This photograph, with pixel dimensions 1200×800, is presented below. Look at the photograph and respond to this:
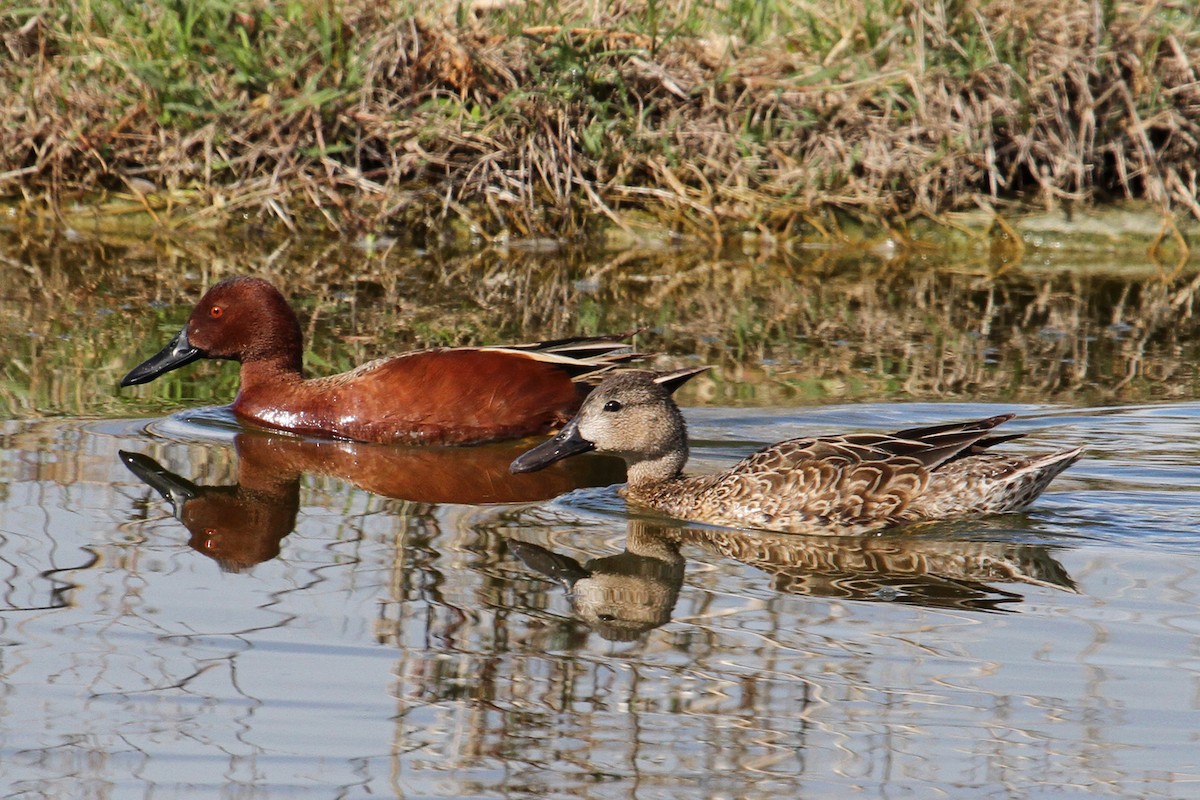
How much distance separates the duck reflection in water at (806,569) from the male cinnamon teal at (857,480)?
0.09 meters

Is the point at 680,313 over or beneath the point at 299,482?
over

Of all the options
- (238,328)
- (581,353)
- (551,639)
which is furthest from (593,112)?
(551,639)

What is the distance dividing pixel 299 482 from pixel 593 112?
17.6 feet

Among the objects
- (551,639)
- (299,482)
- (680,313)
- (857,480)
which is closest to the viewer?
(551,639)

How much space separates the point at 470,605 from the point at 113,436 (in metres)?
2.48

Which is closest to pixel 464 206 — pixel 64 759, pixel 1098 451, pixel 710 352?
pixel 710 352

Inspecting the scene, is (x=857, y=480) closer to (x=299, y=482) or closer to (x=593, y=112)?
(x=299, y=482)

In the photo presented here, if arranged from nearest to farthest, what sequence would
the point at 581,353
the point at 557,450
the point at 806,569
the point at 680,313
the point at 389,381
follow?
1. the point at 806,569
2. the point at 557,450
3. the point at 389,381
4. the point at 581,353
5. the point at 680,313

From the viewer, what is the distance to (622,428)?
5.70 metres

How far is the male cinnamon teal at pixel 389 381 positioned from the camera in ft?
21.0

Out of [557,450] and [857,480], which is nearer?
[857,480]

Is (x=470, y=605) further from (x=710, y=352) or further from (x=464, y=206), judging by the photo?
(x=464, y=206)

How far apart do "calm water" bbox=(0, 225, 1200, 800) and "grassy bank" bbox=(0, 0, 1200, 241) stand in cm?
470

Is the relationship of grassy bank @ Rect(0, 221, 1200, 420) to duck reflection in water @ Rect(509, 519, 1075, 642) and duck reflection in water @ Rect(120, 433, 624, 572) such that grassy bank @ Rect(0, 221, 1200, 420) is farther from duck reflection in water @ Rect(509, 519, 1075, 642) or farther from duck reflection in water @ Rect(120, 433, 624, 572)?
duck reflection in water @ Rect(509, 519, 1075, 642)
